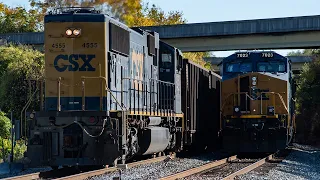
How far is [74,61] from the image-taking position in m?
12.3

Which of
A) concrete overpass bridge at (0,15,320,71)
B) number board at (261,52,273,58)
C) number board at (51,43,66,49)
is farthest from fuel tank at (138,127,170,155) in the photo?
concrete overpass bridge at (0,15,320,71)

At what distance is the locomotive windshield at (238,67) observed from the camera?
18.8 metres

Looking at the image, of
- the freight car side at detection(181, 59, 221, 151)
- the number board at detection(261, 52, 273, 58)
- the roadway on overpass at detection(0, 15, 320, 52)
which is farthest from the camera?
the roadway on overpass at detection(0, 15, 320, 52)

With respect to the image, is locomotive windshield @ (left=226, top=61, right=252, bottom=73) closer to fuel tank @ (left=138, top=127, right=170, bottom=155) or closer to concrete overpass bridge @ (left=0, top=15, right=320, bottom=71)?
fuel tank @ (left=138, top=127, right=170, bottom=155)

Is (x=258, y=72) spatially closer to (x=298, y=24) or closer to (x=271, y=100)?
(x=271, y=100)

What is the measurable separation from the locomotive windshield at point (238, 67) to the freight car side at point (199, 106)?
3.87 feet

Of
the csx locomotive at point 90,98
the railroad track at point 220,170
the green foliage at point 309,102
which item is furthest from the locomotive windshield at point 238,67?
the green foliage at point 309,102

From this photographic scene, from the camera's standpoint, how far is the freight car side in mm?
17875

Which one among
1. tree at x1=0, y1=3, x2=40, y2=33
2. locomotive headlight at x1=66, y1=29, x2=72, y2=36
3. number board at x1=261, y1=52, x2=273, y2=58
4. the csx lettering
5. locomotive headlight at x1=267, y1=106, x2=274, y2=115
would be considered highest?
tree at x1=0, y1=3, x2=40, y2=33

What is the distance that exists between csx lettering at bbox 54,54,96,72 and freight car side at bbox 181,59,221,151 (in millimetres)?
5749

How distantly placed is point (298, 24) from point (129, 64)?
18.6m

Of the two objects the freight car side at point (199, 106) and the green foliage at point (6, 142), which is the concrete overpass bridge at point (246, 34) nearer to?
the freight car side at point (199, 106)

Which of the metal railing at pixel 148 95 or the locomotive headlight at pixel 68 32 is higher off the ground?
the locomotive headlight at pixel 68 32

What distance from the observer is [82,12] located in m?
12.6
